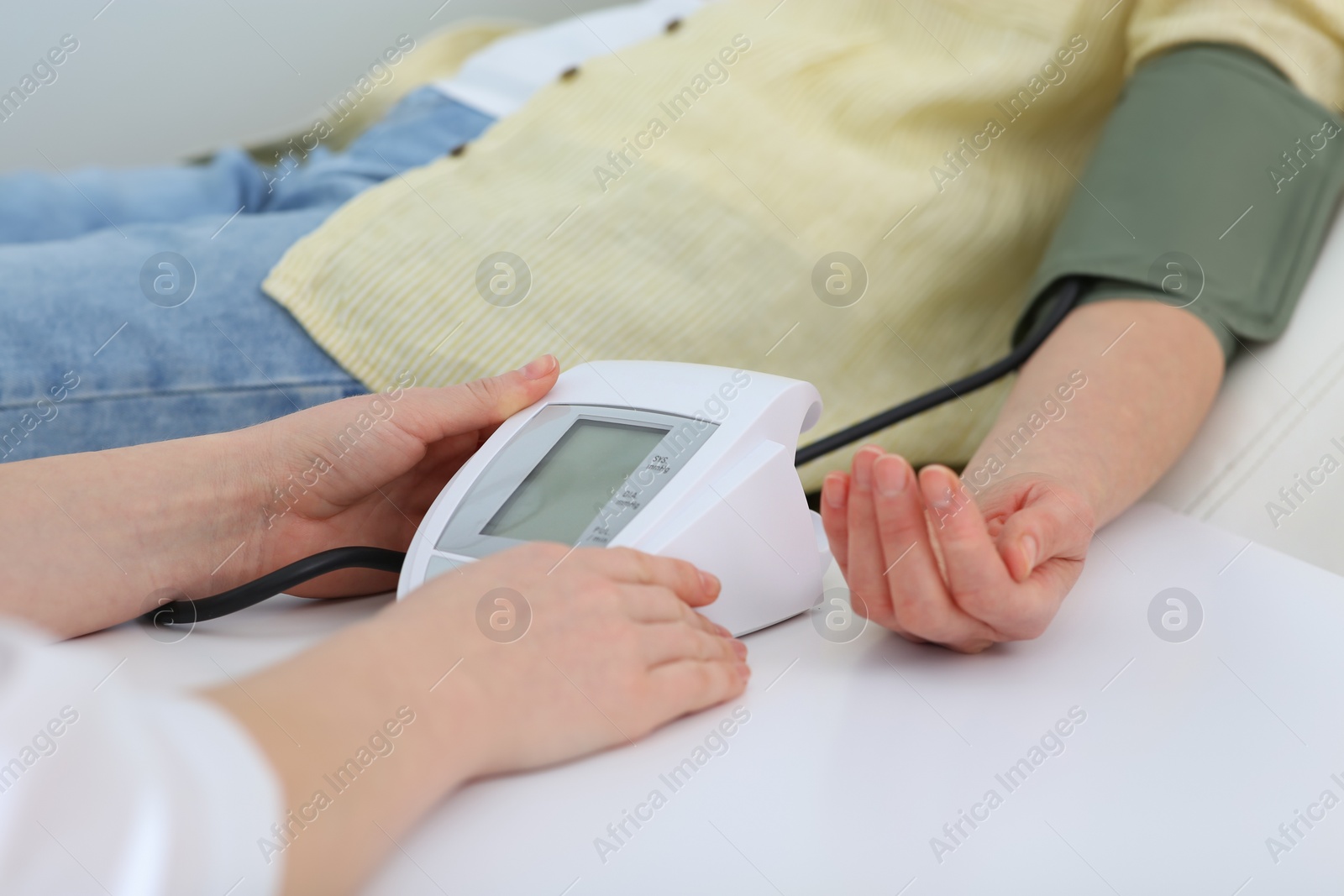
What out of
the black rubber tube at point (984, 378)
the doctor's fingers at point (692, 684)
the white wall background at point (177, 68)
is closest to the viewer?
the doctor's fingers at point (692, 684)

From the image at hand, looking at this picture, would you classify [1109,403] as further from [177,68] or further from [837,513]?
[177,68]

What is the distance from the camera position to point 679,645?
399 mm

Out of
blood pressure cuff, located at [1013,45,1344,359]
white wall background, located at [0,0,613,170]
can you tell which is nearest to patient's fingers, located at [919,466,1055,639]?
blood pressure cuff, located at [1013,45,1344,359]

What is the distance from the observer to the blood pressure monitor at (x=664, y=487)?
0.44 metres

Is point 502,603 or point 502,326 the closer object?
point 502,603

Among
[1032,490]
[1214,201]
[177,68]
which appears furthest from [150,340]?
[177,68]

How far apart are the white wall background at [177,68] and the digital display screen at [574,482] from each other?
1.12 metres

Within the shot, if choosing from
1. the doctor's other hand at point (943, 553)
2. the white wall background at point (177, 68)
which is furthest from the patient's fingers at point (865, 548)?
the white wall background at point (177, 68)

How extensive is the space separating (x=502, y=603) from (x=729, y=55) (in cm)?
57

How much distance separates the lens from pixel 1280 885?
0.98 ft

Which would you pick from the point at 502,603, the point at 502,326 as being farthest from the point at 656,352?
the point at 502,603

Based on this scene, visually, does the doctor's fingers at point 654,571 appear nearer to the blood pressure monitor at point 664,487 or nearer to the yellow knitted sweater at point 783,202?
the blood pressure monitor at point 664,487

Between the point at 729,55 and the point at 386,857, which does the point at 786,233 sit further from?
the point at 386,857

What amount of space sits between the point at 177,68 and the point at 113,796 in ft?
4.44
